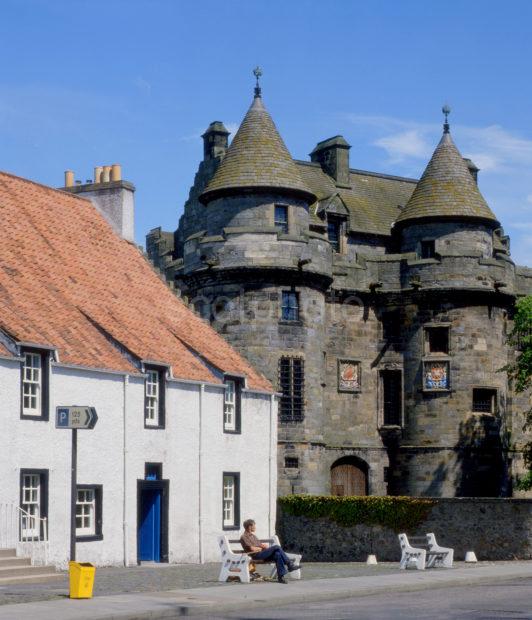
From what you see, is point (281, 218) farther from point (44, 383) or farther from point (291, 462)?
point (44, 383)

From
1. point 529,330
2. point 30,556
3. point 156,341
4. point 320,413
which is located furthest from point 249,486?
point 529,330

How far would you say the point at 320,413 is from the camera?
45.1 metres

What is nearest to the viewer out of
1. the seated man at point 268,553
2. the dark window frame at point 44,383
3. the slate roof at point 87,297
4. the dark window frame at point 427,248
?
the seated man at point 268,553

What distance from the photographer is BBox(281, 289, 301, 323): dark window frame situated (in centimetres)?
4449

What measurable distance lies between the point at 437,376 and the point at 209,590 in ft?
86.0

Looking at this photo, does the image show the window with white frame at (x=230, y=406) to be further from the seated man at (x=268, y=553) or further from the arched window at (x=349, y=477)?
the arched window at (x=349, y=477)

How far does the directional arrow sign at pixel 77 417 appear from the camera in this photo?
22.2 m

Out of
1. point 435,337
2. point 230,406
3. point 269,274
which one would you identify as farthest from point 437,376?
point 230,406

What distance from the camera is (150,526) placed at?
107ft

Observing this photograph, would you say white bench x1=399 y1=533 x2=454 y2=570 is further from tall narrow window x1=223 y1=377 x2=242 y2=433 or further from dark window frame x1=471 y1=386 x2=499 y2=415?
dark window frame x1=471 y1=386 x2=499 y2=415

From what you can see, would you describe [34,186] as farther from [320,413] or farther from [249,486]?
[320,413]

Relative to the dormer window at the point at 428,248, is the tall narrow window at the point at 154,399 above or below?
below

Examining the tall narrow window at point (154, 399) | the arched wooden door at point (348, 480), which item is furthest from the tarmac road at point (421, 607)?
the arched wooden door at point (348, 480)

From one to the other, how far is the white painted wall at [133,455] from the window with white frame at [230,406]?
0.38 meters
